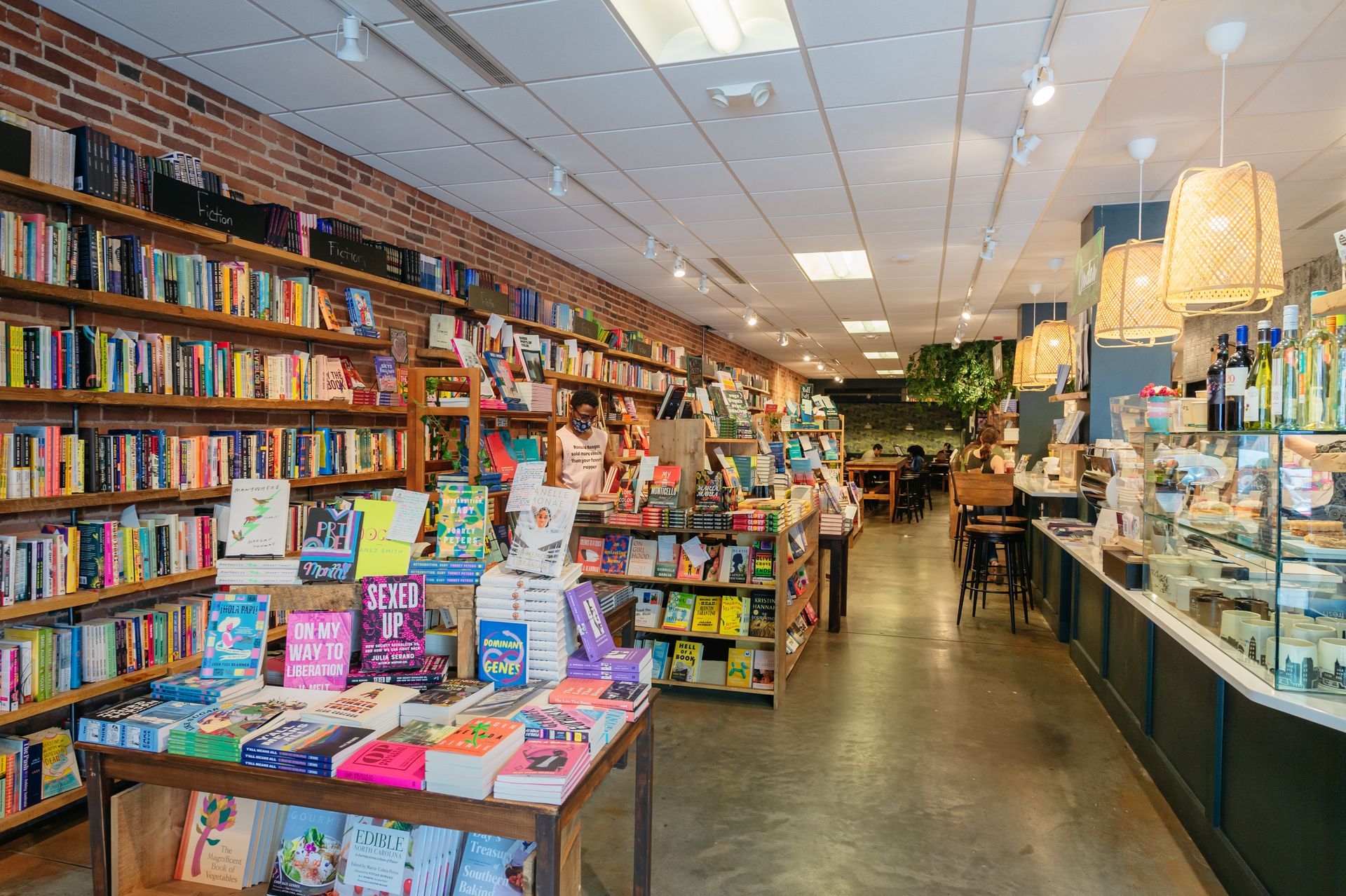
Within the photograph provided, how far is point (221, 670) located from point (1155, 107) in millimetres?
4822

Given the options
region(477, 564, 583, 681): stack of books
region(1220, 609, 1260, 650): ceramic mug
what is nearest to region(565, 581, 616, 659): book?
region(477, 564, 583, 681): stack of books

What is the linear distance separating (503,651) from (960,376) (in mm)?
12864

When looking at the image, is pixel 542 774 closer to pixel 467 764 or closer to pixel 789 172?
pixel 467 764

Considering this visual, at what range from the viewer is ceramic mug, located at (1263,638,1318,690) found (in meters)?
2.01

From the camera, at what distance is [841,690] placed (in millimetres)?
4684

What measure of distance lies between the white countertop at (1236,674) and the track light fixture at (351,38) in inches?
149

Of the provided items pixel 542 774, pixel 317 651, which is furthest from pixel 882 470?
pixel 542 774

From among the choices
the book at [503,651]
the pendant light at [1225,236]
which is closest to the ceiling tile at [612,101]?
the pendant light at [1225,236]

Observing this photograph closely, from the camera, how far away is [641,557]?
4.75 m

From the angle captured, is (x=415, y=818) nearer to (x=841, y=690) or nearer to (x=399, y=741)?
(x=399, y=741)

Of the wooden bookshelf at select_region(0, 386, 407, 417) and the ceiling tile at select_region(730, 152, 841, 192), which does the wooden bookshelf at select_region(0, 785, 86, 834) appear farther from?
the ceiling tile at select_region(730, 152, 841, 192)

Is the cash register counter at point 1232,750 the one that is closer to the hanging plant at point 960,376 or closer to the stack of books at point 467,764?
the stack of books at point 467,764

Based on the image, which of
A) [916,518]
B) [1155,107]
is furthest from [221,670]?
[916,518]

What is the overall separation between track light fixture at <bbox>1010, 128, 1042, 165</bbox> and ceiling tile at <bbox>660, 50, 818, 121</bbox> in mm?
1097
